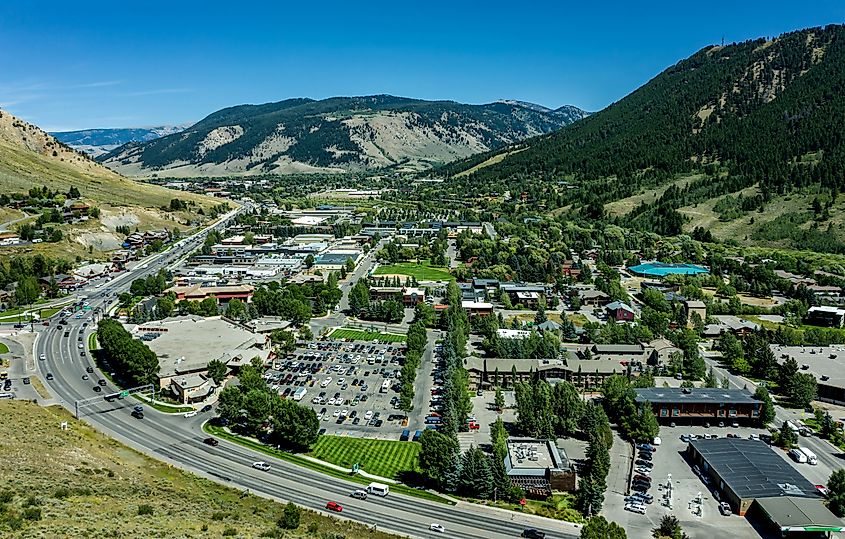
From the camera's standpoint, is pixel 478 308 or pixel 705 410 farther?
pixel 478 308

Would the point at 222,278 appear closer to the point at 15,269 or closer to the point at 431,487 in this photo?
the point at 15,269

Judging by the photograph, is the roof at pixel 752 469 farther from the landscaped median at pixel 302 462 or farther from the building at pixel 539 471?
the landscaped median at pixel 302 462

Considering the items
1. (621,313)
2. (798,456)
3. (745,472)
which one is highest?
(621,313)

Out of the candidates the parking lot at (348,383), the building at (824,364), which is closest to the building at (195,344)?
the parking lot at (348,383)

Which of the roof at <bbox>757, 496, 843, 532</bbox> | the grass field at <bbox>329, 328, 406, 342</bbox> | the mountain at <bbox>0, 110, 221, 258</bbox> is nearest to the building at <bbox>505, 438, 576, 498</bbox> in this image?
the roof at <bbox>757, 496, 843, 532</bbox>

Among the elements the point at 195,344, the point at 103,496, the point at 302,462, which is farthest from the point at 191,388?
the point at 103,496

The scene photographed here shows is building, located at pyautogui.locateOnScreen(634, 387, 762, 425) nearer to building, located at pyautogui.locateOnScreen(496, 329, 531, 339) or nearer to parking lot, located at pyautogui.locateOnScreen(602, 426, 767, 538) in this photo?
parking lot, located at pyautogui.locateOnScreen(602, 426, 767, 538)

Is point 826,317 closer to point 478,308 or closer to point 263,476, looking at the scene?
point 478,308
